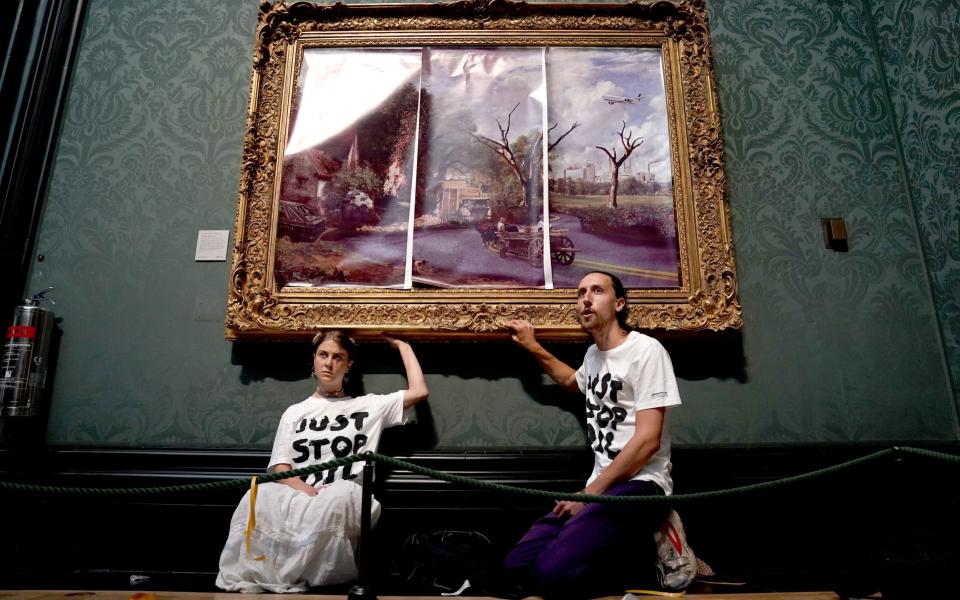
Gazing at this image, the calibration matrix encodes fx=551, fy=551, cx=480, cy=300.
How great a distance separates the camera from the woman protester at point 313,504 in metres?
1.97

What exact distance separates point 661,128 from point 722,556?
2154mm

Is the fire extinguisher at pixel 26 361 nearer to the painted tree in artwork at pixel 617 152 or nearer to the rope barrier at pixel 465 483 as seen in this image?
the rope barrier at pixel 465 483

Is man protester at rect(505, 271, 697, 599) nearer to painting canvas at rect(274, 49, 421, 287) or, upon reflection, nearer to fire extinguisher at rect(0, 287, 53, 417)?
painting canvas at rect(274, 49, 421, 287)

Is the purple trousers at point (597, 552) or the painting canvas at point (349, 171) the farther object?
the painting canvas at point (349, 171)

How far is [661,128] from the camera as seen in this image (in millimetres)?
3008

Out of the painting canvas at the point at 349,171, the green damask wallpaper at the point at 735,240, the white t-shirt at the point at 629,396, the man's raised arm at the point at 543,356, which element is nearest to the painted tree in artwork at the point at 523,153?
the painting canvas at the point at 349,171

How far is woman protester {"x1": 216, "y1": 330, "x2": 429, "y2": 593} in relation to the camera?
1.97 meters

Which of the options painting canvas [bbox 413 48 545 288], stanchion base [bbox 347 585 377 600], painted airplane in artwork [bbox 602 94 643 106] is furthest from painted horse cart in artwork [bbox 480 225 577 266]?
stanchion base [bbox 347 585 377 600]

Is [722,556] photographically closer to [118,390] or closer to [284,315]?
[284,315]

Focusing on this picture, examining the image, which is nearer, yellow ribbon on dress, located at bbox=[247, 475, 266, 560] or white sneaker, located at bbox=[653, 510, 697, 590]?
yellow ribbon on dress, located at bbox=[247, 475, 266, 560]

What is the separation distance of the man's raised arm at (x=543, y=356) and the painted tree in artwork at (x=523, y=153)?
677mm

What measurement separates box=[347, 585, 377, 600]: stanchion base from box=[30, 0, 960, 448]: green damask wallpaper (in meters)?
1.12

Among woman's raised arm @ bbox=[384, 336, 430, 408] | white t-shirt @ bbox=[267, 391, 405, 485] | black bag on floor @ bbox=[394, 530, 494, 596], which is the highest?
woman's raised arm @ bbox=[384, 336, 430, 408]

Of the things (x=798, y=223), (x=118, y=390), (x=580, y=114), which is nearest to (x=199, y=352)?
(x=118, y=390)
